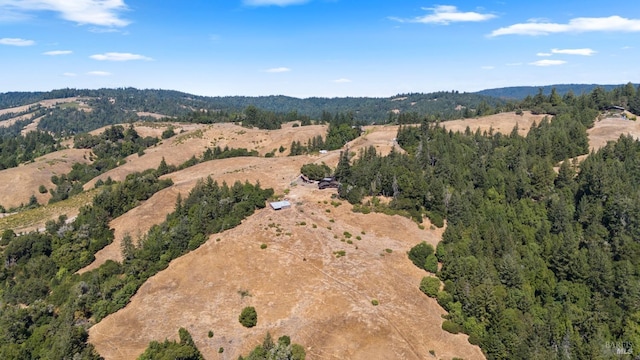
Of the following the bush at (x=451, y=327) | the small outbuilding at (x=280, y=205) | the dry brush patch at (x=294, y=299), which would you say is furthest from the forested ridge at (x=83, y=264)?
the bush at (x=451, y=327)

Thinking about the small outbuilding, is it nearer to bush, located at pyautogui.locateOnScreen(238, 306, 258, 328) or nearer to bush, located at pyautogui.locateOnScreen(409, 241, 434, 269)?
bush, located at pyautogui.locateOnScreen(409, 241, 434, 269)

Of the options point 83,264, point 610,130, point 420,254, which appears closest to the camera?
point 420,254

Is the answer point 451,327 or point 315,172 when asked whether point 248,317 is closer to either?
point 451,327

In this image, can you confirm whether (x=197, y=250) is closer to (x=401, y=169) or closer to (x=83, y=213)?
(x=83, y=213)

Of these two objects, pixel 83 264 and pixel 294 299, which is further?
pixel 83 264

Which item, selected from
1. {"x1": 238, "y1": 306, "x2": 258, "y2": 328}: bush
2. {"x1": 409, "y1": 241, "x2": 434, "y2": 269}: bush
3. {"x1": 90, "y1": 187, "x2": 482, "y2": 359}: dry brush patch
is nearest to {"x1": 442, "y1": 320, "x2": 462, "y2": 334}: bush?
{"x1": 90, "y1": 187, "x2": 482, "y2": 359}: dry brush patch

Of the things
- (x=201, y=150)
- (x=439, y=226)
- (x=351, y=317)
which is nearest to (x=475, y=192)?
(x=439, y=226)

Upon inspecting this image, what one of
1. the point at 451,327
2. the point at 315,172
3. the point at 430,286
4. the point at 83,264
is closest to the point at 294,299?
the point at 430,286
